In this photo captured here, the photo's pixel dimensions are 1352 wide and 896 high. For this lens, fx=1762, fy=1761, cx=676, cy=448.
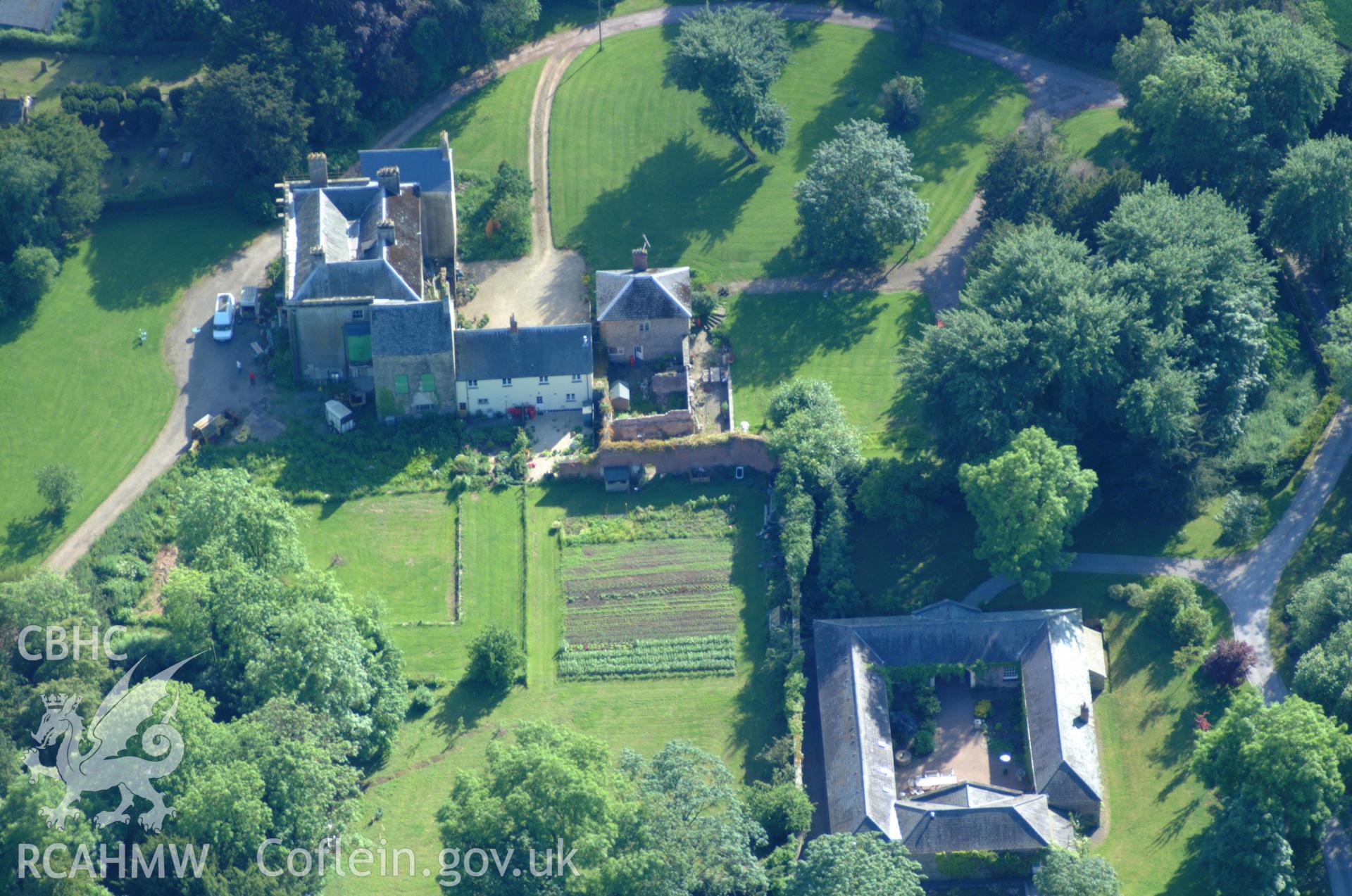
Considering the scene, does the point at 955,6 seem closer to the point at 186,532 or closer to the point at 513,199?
the point at 513,199

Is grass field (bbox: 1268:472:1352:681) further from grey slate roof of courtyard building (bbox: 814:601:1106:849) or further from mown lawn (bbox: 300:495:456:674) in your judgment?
mown lawn (bbox: 300:495:456:674)

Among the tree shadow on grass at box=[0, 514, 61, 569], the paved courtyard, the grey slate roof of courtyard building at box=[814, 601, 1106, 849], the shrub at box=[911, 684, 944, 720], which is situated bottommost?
the tree shadow on grass at box=[0, 514, 61, 569]

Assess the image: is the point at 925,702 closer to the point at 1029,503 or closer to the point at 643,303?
the point at 1029,503

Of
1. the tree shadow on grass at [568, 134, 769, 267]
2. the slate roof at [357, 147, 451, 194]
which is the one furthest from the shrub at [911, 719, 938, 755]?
the slate roof at [357, 147, 451, 194]

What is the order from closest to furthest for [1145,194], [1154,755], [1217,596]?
[1154,755], [1217,596], [1145,194]

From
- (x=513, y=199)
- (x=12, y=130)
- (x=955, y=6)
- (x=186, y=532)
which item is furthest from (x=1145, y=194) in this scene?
(x=12, y=130)

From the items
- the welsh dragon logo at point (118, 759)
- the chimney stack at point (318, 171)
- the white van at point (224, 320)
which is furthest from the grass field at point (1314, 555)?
the white van at point (224, 320)
